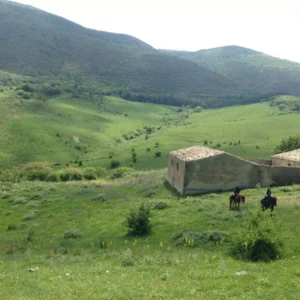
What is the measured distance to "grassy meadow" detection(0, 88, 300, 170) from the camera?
11231cm

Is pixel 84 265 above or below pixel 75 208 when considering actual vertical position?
above

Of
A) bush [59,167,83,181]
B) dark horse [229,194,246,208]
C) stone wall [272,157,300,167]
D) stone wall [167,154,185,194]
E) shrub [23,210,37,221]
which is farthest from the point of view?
bush [59,167,83,181]

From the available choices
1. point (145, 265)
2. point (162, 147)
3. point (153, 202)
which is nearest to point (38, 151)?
point (162, 147)

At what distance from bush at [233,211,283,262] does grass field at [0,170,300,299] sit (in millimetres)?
554

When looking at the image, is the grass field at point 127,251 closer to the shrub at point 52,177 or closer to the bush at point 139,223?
the bush at point 139,223

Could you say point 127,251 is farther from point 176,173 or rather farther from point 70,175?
point 70,175

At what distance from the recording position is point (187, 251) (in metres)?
22.8

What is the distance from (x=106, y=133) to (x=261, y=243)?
136 meters

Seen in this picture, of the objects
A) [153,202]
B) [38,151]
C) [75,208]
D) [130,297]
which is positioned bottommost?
[38,151]

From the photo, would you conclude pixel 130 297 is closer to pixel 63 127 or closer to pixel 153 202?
pixel 153 202

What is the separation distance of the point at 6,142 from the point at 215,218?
100696 millimetres

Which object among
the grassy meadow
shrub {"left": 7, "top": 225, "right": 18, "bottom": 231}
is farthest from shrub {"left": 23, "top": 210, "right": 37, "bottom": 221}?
the grassy meadow

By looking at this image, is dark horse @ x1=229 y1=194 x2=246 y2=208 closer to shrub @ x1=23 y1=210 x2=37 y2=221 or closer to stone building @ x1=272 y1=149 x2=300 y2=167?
shrub @ x1=23 y1=210 x2=37 y2=221

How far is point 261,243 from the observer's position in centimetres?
1927
